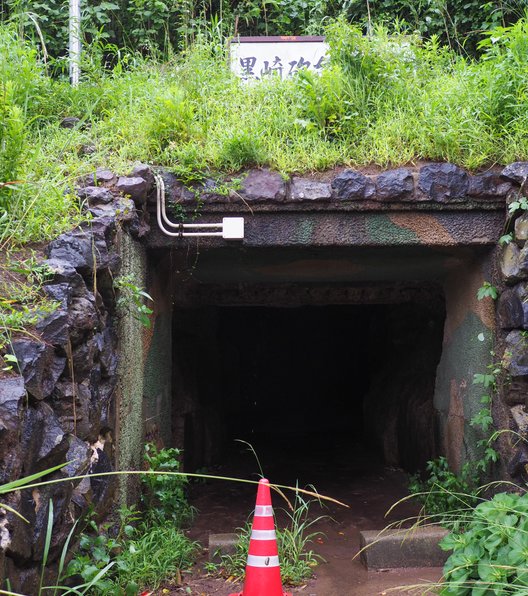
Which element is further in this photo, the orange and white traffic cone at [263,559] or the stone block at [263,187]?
the stone block at [263,187]

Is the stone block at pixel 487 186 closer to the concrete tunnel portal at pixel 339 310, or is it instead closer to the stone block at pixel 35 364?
the concrete tunnel portal at pixel 339 310

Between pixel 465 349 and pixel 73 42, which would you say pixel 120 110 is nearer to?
pixel 73 42

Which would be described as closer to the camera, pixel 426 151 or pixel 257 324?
pixel 426 151

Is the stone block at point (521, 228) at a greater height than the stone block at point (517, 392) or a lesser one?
greater

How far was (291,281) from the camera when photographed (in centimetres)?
557

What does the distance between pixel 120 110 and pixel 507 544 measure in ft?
12.3

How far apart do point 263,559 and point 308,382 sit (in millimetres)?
9111

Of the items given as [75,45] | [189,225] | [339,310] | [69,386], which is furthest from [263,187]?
[339,310]

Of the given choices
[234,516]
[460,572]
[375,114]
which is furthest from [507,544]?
[375,114]

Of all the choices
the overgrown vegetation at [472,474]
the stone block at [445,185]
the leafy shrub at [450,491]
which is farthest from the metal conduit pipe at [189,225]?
the leafy shrub at [450,491]

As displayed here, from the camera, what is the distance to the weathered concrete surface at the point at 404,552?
384 cm

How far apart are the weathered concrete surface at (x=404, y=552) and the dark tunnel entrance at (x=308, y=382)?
1.54m

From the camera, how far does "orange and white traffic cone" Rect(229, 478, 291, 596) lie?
3035 millimetres

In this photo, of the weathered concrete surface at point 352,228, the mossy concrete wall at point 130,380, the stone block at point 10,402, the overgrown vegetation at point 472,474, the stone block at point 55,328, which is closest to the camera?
the stone block at point 10,402
